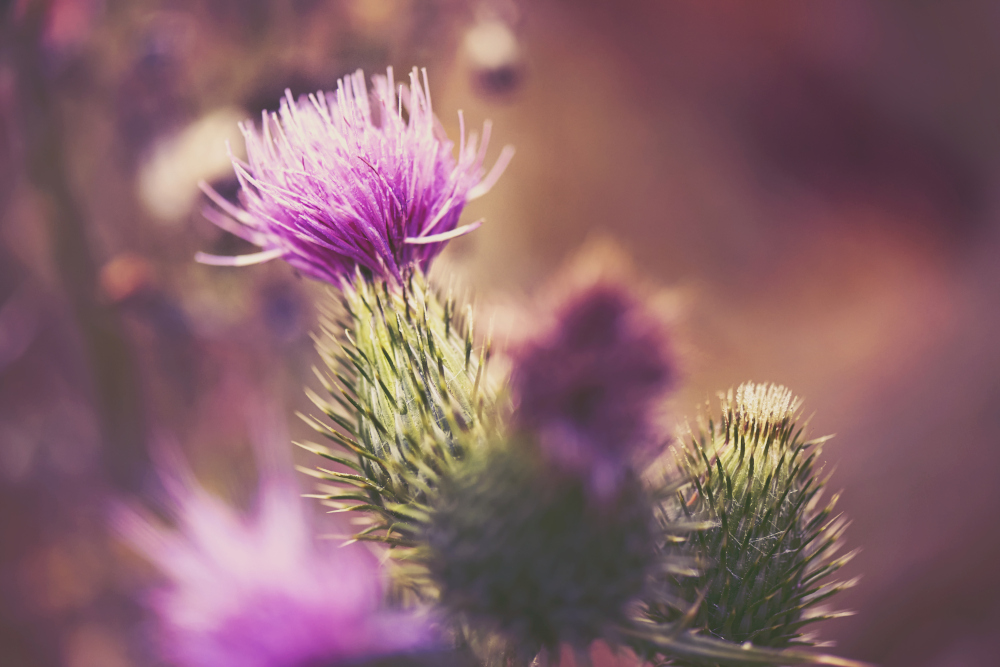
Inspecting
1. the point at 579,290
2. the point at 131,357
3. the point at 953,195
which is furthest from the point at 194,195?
the point at 953,195

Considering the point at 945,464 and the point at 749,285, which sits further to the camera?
the point at 749,285

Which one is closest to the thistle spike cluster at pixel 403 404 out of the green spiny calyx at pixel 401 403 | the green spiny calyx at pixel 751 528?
the green spiny calyx at pixel 401 403

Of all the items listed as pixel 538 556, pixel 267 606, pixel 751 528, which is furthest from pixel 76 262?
pixel 751 528

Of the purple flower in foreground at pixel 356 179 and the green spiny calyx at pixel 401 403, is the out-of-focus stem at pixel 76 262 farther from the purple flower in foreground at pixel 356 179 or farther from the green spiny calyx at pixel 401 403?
the green spiny calyx at pixel 401 403

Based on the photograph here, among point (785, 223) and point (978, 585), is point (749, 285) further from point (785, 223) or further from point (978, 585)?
point (978, 585)

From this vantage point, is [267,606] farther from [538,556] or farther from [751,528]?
[751,528]
